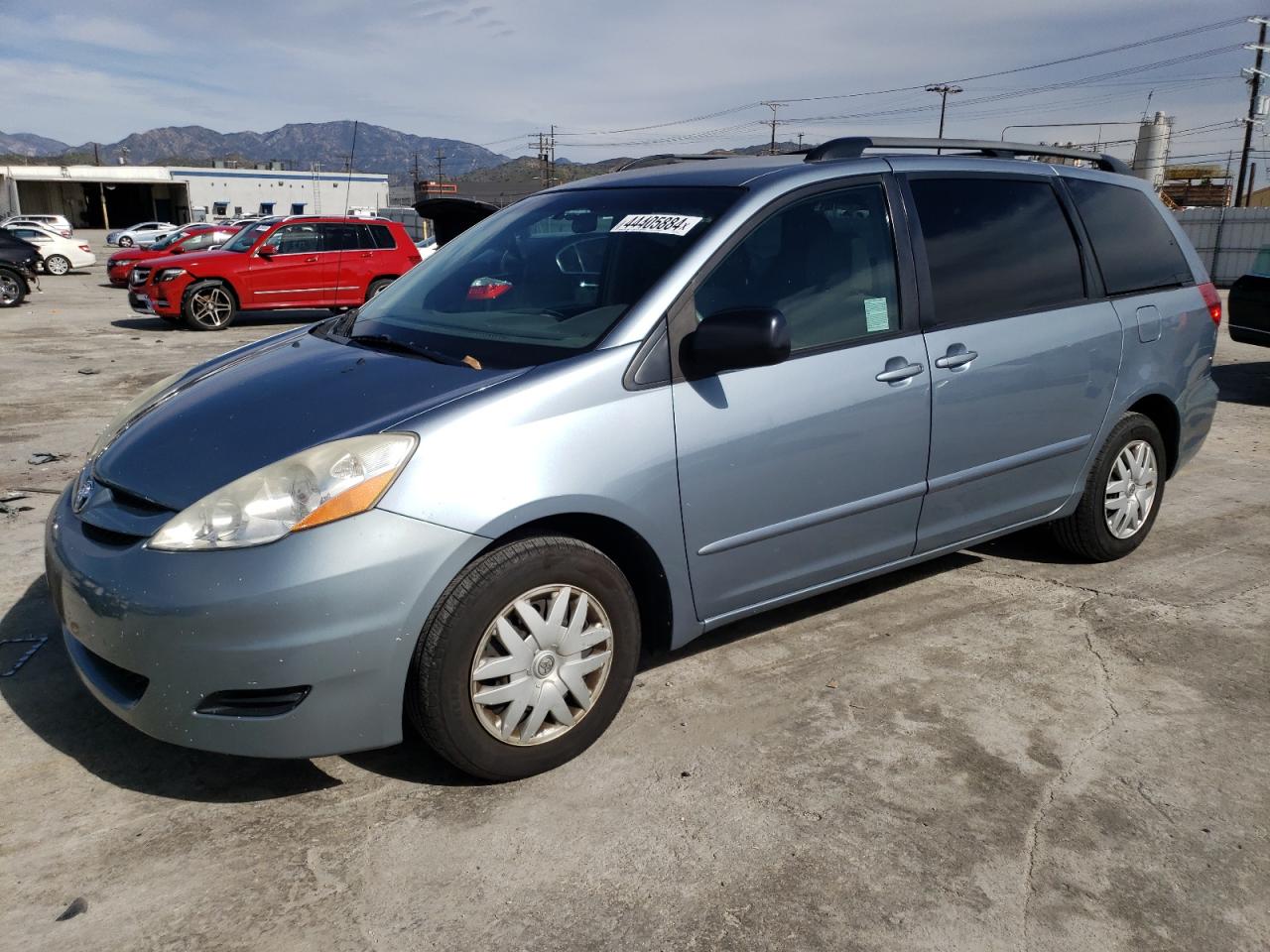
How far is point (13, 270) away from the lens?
18.4 metres

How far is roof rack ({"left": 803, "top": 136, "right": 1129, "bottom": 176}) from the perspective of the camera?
3787 millimetres

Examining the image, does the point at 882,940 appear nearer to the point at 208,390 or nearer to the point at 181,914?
the point at 181,914

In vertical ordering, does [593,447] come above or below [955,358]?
below

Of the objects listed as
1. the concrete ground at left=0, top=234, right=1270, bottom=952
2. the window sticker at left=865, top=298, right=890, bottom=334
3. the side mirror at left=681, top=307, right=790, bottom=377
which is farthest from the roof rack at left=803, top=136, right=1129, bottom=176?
the concrete ground at left=0, top=234, right=1270, bottom=952

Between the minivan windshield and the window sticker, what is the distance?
2.05 ft

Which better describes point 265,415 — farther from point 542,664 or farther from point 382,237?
point 382,237

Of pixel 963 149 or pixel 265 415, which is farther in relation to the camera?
pixel 963 149

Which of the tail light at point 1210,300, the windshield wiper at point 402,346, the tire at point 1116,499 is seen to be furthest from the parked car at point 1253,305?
the windshield wiper at point 402,346

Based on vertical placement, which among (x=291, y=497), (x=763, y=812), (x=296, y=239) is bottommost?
(x=763, y=812)

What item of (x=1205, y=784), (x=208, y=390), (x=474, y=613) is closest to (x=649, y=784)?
(x=474, y=613)

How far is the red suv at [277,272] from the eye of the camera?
14.8 metres

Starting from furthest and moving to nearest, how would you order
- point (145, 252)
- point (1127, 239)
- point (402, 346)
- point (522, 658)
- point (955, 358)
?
point (145, 252) → point (1127, 239) → point (955, 358) → point (402, 346) → point (522, 658)

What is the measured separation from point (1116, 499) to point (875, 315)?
6.12ft

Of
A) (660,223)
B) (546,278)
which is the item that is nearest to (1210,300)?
(660,223)
